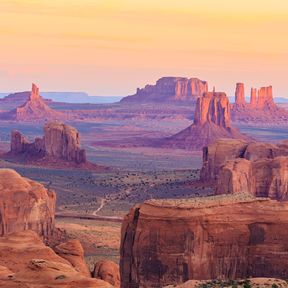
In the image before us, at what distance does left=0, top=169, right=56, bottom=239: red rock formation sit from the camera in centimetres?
7250

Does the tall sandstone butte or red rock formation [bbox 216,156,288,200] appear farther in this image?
the tall sandstone butte

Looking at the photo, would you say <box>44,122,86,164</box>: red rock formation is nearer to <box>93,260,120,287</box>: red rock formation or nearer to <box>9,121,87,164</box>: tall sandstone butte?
<box>9,121,87,164</box>: tall sandstone butte

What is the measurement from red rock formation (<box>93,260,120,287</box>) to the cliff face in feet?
1.73

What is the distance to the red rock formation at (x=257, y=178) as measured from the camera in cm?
9156

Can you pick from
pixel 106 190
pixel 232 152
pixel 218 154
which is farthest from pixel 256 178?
pixel 106 190

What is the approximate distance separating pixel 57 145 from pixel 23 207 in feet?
251

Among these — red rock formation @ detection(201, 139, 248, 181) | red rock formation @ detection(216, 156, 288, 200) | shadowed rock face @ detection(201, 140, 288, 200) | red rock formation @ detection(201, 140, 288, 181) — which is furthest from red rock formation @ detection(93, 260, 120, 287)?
red rock formation @ detection(201, 139, 248, 181)

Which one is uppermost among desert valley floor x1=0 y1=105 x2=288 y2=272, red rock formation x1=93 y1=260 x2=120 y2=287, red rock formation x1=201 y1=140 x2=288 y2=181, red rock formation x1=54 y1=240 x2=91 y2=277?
red rock formation x1=201 y1=140 x2=288 y2=181

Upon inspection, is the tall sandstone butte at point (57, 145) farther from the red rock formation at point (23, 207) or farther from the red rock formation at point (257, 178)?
the red rock formation at point (23, 207)

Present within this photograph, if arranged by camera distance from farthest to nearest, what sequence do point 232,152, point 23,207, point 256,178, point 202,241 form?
point 232,152
point 256,178
point 23,207
point 202,241

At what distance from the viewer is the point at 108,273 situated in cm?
4953

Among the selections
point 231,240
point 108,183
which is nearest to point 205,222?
point 231,240

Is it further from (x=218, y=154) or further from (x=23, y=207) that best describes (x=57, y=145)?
(x=23, y=207)

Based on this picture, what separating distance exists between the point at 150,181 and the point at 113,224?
4502 centimetres
